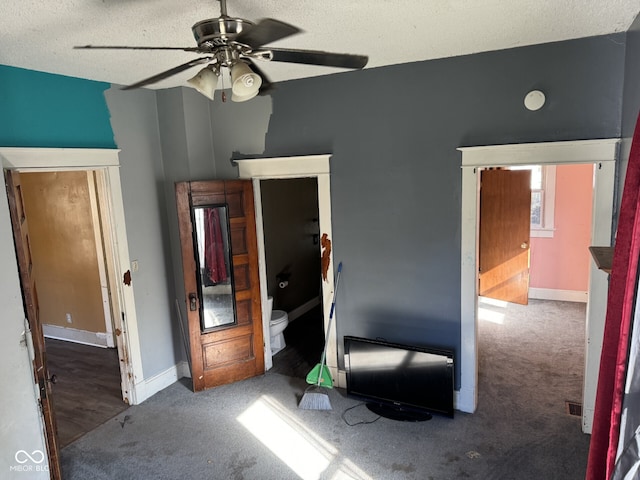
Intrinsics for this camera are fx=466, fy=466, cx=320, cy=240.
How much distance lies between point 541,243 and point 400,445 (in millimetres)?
4059

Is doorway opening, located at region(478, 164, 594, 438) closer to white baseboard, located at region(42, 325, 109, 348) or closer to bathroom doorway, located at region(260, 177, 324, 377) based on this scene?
bathroom doorway, located at region(260, 177, 324, 377)

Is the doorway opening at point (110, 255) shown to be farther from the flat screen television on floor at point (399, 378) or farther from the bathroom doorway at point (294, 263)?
the flat screen television on floor at point (399, 378)

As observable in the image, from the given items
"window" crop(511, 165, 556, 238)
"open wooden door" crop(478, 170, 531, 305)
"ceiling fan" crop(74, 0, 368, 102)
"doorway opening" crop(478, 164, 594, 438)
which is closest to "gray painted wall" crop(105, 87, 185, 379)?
"ceiling fan" crop(74, 0, 368, 102)

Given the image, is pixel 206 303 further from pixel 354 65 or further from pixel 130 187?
pixel 354 65

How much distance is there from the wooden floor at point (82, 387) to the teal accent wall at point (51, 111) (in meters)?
2.12

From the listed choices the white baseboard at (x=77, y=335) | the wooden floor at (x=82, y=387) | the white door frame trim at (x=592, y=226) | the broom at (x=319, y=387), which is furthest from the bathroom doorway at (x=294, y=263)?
the white baseboard at (x=77, y=335)

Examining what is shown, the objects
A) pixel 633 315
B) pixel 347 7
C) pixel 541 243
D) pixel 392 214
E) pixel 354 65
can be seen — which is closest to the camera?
pixel 633 315

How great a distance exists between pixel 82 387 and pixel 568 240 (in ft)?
19.0

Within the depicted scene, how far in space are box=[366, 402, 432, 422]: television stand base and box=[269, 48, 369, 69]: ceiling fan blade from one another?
2.58m

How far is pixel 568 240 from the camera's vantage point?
5984 mm

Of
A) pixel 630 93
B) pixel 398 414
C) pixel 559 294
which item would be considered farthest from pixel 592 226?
pixel 559 294

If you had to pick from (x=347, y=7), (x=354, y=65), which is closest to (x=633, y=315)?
(x=354, y=65)

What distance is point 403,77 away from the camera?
3352mm

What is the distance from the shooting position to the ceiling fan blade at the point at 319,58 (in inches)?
72.1
